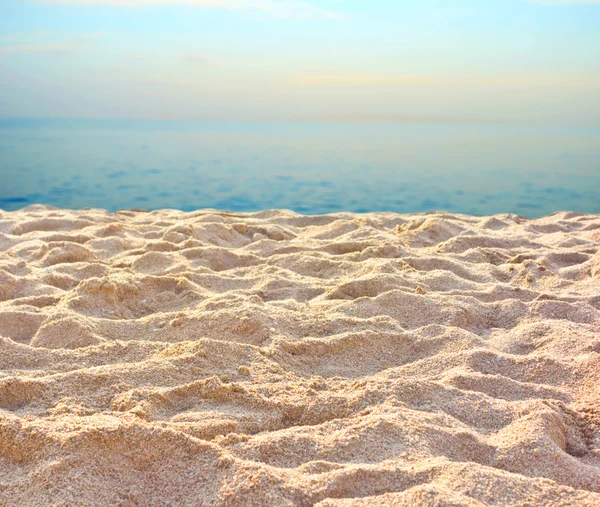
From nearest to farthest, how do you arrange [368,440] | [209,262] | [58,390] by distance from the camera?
[368,440] < [58,390] < [209,262]

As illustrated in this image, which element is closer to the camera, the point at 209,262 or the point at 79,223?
the point at 209,262

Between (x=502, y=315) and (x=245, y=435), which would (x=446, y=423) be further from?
(x=502, y=315)

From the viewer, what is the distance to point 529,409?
5.45 feet

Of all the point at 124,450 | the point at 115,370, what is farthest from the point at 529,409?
the point at 115,370

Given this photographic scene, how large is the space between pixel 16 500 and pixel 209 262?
223 centimetres

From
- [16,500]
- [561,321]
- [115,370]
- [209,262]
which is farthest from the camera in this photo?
[209,262]

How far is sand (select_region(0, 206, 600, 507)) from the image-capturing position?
130 centimetres

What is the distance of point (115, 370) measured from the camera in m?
1.88

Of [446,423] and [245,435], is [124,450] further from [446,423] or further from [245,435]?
[446,423]

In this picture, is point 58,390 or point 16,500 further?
point 58,390

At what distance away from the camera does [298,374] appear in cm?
199

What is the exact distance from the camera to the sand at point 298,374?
1.30m

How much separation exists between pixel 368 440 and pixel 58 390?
0.96 meters

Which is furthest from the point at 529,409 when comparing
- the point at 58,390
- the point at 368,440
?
the point at 58,390
